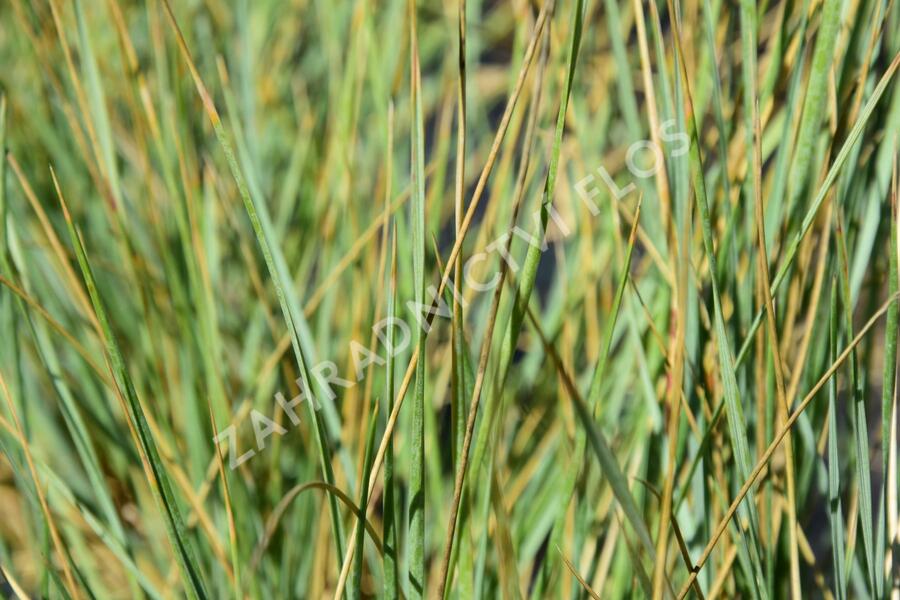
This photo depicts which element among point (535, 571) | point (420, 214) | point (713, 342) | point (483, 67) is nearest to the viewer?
point (420, 214)

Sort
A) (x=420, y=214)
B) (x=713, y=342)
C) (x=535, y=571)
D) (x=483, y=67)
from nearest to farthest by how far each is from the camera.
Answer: (x=420, y=214) → (x=713, y=342) → (x=535, y=571) → (x=483, y=67)

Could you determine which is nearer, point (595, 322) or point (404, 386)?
point (404, 386)

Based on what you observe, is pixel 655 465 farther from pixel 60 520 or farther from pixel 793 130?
pixel 60 520

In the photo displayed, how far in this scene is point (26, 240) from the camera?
2.11 feet

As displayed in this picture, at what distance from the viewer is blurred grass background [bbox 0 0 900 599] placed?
0.38m

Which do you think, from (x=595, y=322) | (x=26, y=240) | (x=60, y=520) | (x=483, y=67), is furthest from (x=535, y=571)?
(x=483, y=67)

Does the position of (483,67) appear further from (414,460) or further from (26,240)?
(414,460)

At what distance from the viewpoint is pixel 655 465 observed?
1.68 feet

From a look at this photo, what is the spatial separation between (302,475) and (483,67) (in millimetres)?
655

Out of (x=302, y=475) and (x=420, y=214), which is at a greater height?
(x=420, y=214)


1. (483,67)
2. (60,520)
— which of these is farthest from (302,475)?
(483,67)

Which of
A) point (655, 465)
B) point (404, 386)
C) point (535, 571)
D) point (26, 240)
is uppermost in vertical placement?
point (26, 240)

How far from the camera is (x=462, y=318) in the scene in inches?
15.1

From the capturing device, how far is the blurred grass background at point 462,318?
38 cm
